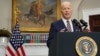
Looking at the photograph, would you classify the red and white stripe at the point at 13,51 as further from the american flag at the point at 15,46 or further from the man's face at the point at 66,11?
the man's face at the point at 66,11

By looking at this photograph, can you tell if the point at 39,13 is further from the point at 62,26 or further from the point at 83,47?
the point at 83,47

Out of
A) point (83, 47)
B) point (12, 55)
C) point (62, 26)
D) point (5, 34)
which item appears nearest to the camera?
point (83, 47)

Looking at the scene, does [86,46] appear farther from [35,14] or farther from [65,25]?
[35,14]

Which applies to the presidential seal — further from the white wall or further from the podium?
the white wall

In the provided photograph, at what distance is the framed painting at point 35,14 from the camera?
→ 5.00m

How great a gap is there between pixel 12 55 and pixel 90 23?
78.4 inches

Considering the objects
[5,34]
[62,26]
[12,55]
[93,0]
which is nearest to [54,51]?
[62,26]

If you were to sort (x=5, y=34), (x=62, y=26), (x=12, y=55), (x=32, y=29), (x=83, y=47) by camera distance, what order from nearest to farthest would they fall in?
(x=83, y=47) → (x=62, y=26) → (x=12, y=55) → (x=5, y=34) → (x=32, y=29)

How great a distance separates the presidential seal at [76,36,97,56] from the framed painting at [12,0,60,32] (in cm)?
307

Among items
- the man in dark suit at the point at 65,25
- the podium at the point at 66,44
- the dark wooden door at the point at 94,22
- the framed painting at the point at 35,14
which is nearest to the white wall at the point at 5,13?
the framed painting at the point at 35,14

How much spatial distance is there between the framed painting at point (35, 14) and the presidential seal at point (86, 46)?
307 cm

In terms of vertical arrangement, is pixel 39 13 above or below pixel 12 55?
above

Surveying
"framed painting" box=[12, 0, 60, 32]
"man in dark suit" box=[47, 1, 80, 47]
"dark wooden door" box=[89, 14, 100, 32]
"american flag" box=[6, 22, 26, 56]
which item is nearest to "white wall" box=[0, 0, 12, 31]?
"framed painting" box=[12, 0, 60, 32]

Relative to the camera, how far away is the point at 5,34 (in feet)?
14.1
